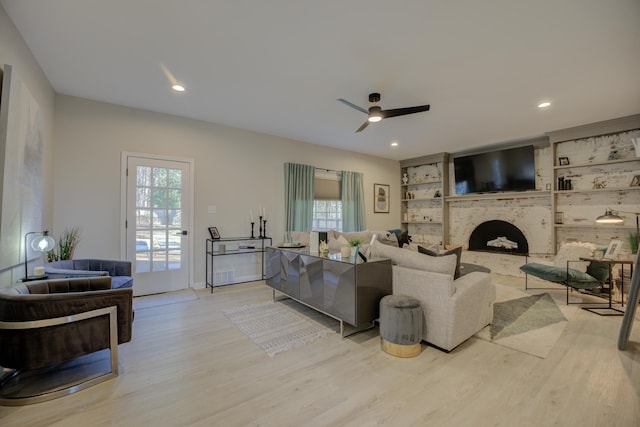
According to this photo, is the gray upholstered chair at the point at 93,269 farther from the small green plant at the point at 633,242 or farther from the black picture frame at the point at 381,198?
the small green plant at the point at 633,242

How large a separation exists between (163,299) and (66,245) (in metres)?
1.34

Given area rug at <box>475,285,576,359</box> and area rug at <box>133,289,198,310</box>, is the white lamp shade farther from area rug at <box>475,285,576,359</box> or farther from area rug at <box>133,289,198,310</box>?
area rug at <box>475,285,576,359</box>

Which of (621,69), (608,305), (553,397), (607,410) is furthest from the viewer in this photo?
(608,305)

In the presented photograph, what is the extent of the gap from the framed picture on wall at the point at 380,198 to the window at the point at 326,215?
4.00 feet

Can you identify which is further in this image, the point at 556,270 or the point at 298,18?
the point at 556,270

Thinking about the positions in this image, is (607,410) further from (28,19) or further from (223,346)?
(28,19)

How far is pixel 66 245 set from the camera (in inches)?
129

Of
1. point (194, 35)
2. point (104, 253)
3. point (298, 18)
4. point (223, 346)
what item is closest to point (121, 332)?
point (223, 346)

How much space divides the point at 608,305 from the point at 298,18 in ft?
17.3

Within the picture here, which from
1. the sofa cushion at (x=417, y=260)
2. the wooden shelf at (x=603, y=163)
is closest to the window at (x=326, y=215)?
the sofa cushion at (x=417, y=260)

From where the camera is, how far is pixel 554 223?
200 inches

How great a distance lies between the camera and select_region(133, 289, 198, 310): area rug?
3695 mm

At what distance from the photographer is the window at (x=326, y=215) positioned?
6.06 meters

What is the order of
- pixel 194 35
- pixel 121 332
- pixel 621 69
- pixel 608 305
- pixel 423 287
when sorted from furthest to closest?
pixel 608 305 → pixel 621 69 → pixel 423 287 → pixel 194 35 → pixel 121 332
